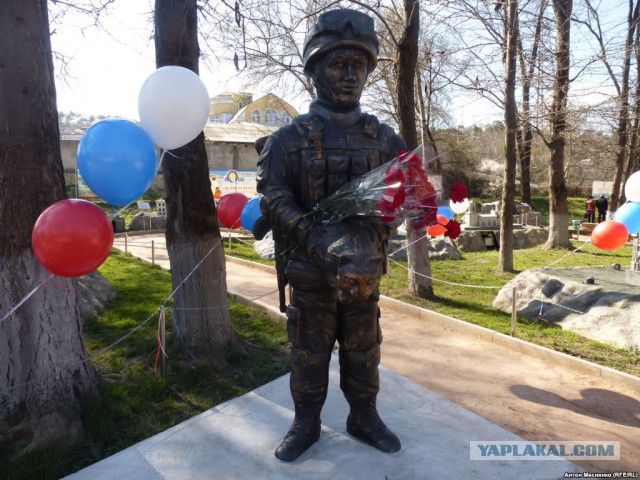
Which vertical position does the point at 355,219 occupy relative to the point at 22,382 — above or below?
above

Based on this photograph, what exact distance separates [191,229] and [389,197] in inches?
120

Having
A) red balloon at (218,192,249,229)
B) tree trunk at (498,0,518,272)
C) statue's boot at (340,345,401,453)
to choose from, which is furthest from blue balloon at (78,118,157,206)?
tree trunk at (498,0,518,272)

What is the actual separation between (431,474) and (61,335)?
118 inches

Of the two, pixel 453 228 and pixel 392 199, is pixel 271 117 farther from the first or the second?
pixel 392 199

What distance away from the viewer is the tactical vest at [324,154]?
9.24 feet

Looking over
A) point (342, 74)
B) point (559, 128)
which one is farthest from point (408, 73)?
point (559, 128)

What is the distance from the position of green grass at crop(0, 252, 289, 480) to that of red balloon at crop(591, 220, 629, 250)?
14.6 feet

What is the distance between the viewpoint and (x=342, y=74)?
2768mm

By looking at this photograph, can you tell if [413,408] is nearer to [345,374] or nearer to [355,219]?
[345,374]

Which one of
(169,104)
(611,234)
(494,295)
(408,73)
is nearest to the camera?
(169,104)

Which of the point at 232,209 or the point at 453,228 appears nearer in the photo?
the point at 453,228

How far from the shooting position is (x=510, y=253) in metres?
10.3

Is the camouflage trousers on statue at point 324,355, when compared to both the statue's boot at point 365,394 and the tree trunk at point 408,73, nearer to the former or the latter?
the statue's boot at point 365,394

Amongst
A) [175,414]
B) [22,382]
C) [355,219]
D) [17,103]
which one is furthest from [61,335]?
[355,219]
